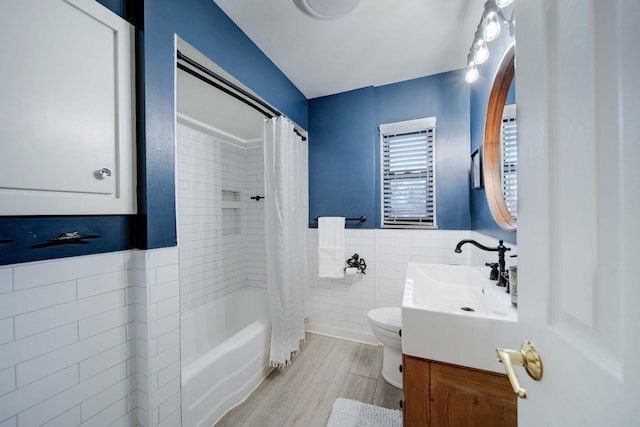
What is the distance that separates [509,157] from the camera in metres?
1.21

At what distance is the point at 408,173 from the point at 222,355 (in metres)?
2.12

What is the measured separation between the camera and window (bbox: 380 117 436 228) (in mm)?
2121

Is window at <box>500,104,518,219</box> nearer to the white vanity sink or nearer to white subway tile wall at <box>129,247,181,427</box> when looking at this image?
the white vanity sink

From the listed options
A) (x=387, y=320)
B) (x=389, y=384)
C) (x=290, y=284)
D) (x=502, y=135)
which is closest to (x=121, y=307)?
(x=290, y=284)

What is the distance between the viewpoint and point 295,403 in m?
1.52

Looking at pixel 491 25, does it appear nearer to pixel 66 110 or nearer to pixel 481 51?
pixel 481 51

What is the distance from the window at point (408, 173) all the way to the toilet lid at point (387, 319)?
801mm

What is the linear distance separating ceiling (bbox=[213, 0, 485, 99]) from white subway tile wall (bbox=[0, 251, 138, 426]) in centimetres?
163

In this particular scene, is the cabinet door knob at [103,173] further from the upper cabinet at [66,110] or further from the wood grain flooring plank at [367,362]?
the wood grain flooring plank at [367,362]

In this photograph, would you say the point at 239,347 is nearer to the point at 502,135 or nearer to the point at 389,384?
the point at 389,384

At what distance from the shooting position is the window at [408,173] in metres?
2.12

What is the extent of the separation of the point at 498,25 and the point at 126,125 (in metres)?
1.82

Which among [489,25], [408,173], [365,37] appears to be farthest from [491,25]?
[408,173]

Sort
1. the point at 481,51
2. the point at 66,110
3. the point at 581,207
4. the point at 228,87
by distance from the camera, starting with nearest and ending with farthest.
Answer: the point at 581,207, the point at 66,110, the point at 481,51, the point at 228,87
